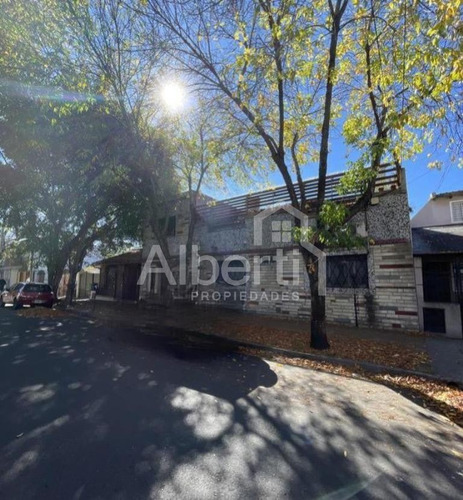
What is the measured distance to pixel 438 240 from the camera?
9.34 metres

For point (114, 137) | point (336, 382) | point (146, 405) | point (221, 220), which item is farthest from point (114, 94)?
point (336, 382)

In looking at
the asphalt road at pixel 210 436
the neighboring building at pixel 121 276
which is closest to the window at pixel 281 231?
the asphalt road at pixel 210 436

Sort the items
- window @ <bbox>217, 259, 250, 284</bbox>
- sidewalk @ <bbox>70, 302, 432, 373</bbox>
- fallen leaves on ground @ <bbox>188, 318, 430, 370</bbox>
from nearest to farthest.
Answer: fallen leaves on ground @ <bbox>188, 318, 430, 370</bbox>
sidewalk @ <bbox>70, 302, 432, 373</bbox>
window @ <bbox>217, 259, 250, 284</bbox>

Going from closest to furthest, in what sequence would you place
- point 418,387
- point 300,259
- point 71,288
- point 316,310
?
point 418,387
point 316,310
point 300,259
point 71,288

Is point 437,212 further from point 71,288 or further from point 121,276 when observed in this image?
point 71,288

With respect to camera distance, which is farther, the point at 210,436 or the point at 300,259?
the point at 300,259

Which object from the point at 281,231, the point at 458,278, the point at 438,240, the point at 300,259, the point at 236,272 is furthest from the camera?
the point at 236,272

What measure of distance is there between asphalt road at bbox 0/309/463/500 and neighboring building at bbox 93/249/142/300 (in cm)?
1335

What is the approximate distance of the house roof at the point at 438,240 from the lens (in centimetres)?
847

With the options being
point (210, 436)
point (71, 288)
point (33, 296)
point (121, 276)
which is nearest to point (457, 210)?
point (210, 436)

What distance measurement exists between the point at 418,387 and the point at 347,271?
577cm

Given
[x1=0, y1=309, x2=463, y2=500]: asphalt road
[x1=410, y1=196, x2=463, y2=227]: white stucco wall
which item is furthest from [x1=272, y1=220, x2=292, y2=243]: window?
[x1=410, y1=196, x2=463, y2=227]: white stucco wall

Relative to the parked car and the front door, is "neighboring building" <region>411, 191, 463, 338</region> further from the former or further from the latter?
the parked car

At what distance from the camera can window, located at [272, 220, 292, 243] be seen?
11.9 m
